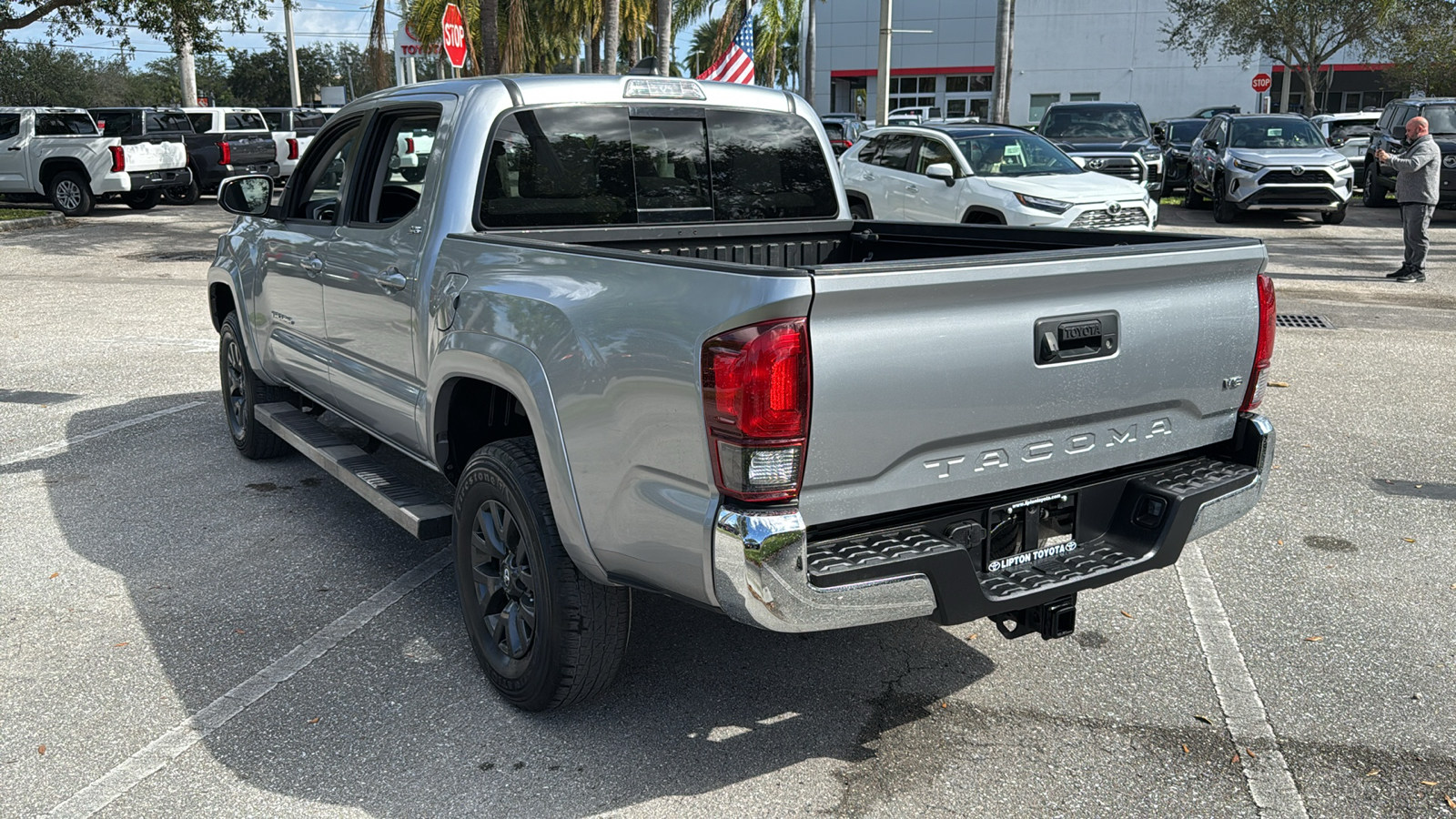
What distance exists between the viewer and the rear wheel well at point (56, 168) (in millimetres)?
21202

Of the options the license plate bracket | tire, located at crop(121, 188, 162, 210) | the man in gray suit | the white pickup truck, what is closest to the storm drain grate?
the man in gray suit

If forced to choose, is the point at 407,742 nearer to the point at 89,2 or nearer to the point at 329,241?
the point at 329,241

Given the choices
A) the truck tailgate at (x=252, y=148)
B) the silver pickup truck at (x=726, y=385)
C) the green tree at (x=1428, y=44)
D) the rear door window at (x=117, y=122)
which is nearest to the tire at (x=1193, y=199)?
the green tree at (x=1428, y=44)

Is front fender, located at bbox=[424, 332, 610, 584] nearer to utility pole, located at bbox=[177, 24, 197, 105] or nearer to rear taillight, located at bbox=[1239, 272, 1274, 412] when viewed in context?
rear taillight, located at bbox=[1239, 272, 1274, 412]

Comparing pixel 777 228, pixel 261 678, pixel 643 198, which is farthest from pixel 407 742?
pixel 777 228

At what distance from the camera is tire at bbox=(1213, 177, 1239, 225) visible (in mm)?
19016

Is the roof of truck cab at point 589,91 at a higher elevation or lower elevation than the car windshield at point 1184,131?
lower

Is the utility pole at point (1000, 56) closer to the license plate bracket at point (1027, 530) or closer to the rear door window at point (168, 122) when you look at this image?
the rear door window at point (168, 122)

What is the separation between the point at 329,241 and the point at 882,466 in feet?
9.72

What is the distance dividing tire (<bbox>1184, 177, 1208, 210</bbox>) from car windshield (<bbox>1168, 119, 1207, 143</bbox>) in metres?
3.56

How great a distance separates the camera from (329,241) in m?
4.93

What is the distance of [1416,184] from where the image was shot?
42.3 ft

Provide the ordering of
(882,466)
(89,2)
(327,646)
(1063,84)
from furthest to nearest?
(1063,84)
(89,2)
(327,646)
(882,466)

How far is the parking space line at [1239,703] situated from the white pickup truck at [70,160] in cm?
2114
